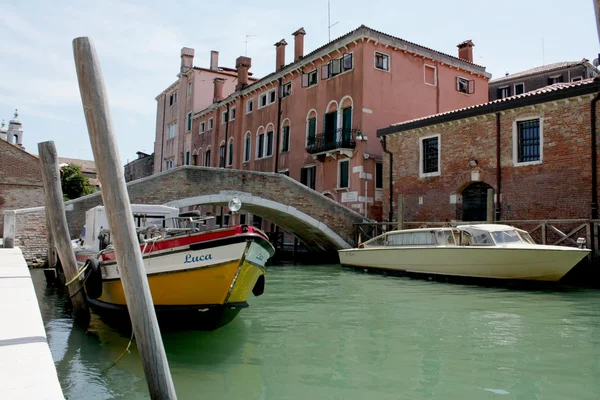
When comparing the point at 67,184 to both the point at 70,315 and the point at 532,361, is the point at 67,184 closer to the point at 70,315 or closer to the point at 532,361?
the point at 70,315

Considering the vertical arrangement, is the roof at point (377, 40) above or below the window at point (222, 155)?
above

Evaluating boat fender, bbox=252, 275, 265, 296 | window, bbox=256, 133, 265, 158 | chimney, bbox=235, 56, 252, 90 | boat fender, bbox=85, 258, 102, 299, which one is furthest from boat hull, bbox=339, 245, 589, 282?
chimney, bbox=235, 56, 252, 90

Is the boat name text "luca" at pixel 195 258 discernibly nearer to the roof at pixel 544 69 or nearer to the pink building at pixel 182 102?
the roof at pixel 544 69

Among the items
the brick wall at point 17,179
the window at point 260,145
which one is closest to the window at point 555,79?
the window at point 260,145

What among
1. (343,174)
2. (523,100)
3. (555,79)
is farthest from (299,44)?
(555,79)

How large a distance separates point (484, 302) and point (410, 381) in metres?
4.99

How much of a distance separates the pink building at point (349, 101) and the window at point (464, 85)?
0.14 ft

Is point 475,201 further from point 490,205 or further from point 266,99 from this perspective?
point 266,99

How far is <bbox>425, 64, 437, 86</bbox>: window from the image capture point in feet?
66.6

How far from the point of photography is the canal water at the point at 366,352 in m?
4.45

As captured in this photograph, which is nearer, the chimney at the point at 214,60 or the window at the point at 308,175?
the window at the point at 308,175

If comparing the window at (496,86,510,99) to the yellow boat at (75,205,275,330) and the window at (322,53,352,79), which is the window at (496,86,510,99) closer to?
the window at (322,53,352,79)

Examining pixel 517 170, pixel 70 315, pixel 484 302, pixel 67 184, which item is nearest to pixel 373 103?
pixel 517 170

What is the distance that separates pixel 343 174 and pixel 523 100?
722 cm
